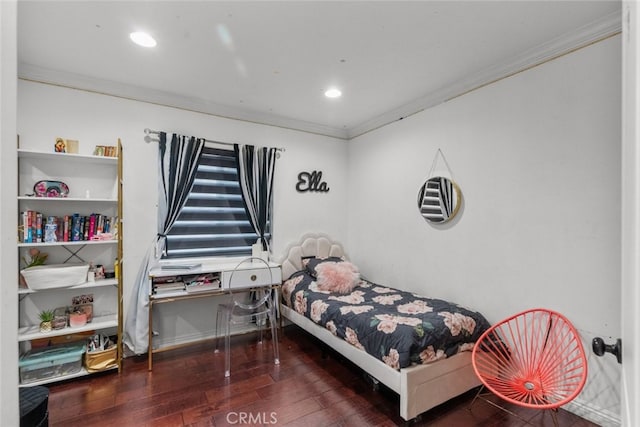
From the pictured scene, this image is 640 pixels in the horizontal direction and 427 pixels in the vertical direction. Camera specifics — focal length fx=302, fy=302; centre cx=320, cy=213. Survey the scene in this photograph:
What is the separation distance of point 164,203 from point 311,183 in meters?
1.82

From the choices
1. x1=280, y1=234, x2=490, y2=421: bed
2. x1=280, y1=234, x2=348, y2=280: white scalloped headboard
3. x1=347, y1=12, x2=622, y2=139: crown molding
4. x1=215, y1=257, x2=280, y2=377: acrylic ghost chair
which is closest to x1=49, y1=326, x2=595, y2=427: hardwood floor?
x1=280, y1=234, x2=490, y2=421: bed

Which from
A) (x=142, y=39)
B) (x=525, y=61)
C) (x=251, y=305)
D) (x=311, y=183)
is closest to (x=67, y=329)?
(x=251, y=305)

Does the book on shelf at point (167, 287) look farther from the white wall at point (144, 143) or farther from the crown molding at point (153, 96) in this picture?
the crown molding at point (153, 96)

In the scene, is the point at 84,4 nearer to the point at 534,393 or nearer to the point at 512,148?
the point at 512,148

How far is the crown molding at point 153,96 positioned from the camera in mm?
2654

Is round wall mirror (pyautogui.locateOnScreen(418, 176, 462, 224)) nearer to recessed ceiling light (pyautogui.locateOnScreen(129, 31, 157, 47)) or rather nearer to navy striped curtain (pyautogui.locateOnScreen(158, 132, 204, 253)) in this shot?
navy striped curtain (pyautogui.locateOnScreen(158, 132, 204, 253))

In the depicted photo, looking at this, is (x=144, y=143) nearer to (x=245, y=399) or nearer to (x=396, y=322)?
(x=245, y=399)

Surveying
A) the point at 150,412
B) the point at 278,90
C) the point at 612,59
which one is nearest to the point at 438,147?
the point at 612,59

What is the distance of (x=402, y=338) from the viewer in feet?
6.85

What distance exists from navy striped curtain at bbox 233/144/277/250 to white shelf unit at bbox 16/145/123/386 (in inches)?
48.7

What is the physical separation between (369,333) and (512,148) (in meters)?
1.90

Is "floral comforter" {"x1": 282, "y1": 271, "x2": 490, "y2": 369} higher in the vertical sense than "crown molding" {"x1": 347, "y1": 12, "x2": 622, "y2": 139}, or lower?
lower

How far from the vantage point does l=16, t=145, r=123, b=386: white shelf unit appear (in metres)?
2.54

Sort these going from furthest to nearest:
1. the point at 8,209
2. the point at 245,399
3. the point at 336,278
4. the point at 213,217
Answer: the point at 213,217, the point at 336,278, the point at 245,399, the point at 8,209
